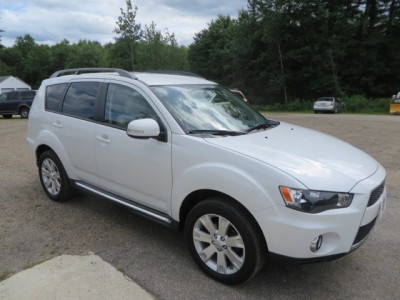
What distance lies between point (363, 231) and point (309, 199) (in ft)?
2.08

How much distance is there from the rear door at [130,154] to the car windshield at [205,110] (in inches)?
8.1

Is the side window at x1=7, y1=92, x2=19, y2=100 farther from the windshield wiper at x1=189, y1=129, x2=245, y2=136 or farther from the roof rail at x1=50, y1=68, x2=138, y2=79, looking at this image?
the windshield wiper at x1=189, y1=129, x2=245, y2=136

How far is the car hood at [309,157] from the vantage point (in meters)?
2.75

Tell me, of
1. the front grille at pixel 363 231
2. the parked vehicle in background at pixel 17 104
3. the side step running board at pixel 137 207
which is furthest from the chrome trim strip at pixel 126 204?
the parked vehicle in background at pixel 17 104

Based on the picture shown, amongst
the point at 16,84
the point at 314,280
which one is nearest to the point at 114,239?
the point at 314,280

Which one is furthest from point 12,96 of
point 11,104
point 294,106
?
point 294,106

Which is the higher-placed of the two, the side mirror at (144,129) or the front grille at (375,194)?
the side mirror at (144,129)

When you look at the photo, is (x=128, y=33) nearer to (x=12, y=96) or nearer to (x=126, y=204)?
(x=12, y=96)

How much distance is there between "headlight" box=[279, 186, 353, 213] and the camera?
2.63 m

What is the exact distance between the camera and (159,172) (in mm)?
3428

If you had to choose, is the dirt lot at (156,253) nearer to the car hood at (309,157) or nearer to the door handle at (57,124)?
the car hood at (309,157)

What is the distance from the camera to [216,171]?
297 cm

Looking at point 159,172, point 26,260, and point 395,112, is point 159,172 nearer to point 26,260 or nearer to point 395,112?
point 26,260

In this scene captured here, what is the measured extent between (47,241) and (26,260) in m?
0.40
